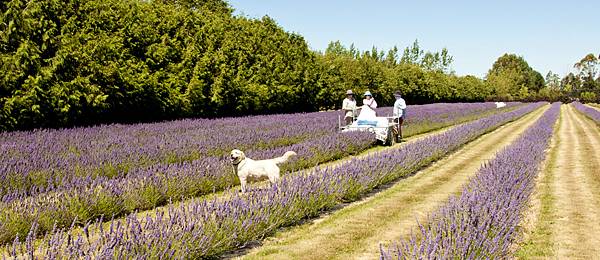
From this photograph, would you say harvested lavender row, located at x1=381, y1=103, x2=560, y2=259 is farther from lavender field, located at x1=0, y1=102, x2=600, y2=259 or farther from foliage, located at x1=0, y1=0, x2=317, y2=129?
foliage, located at x1=0, y1=0, x2=317, y2=129

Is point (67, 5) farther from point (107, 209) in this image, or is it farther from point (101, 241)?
point (101, 241)

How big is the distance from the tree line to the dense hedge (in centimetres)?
3

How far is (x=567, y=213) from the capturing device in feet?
19.5

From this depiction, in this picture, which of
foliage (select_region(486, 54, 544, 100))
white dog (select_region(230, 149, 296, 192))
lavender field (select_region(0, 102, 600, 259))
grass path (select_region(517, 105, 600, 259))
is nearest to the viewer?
lavender field (select_region(0, 102, 600, 259))

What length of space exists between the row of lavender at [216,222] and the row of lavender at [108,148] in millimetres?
1432

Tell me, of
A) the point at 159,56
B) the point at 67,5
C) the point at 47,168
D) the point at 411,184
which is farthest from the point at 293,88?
the point at 47,168

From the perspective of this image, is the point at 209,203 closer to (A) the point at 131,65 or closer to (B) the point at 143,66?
(A) the point at 131,65

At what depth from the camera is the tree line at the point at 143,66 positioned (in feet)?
36.8

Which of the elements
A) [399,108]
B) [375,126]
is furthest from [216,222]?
[399,108]

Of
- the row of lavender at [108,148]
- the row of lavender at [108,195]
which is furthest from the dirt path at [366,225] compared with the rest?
the row of lavender at [108,148]

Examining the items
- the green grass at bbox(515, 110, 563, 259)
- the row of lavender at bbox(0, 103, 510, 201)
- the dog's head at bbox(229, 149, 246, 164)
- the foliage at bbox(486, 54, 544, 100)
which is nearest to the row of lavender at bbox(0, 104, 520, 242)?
the row of lavender at bbox(0, 103, 510, 201)

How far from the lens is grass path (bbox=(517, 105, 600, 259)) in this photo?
4.50m

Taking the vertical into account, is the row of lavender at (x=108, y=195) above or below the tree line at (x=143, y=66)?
below

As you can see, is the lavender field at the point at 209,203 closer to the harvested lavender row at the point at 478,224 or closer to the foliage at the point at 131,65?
the harvested lavender row at the point at 478,224
